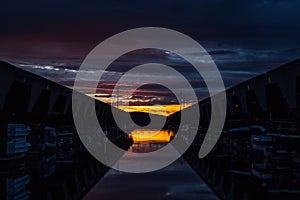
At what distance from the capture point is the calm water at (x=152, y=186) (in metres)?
15.2

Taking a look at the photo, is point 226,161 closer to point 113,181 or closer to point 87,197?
point 113,181

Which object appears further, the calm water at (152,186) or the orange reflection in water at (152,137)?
the orange reflection in water at (152,137)

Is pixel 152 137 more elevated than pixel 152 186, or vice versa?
pixel 152 137

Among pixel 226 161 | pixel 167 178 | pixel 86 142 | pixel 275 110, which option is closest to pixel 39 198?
pixel 167 178

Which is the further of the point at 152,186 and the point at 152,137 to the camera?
the point at 152,137

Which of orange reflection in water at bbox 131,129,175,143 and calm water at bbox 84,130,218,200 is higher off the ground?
orange reflection in water at bbox 131,129,175,143

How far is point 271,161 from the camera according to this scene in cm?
1883

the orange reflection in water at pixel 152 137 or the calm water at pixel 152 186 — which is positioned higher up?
the orange reflection in water at pixel 152 137

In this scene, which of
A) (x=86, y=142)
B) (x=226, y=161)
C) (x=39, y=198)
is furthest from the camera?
(x=86, y=142)

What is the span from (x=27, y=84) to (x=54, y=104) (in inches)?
446

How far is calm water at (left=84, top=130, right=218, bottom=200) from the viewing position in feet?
49.7

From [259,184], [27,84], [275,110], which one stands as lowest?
[259,184]

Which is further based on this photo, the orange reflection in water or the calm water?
the orange reflection in water

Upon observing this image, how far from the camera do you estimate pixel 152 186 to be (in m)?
17.4
